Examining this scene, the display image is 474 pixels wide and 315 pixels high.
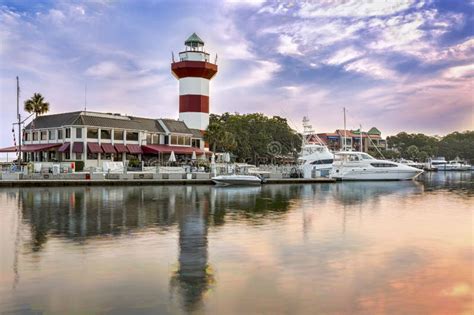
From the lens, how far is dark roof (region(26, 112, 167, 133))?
53862mm

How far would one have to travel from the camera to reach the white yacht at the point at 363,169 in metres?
59.4

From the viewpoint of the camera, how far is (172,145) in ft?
202

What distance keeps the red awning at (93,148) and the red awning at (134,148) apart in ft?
13.0

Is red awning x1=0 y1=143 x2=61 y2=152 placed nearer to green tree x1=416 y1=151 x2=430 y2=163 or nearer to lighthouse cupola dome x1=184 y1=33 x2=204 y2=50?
lighthouse cupola dome x1=184 y1=33 x2=204 y2=50

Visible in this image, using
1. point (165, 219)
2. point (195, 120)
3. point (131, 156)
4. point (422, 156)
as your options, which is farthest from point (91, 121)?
point (422, 156)

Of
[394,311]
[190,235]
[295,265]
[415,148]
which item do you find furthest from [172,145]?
[415,148]

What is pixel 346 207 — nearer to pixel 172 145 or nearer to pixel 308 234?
pixel 308 234

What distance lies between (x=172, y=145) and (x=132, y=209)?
1406 inches

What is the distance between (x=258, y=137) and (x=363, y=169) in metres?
20.1

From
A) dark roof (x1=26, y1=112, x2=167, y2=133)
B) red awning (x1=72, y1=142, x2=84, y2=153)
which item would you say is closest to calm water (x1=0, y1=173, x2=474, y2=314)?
red awning (x1=72, y1=142, x2=84, y2=153)

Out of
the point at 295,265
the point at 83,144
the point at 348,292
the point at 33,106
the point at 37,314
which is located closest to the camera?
the point at 37,314

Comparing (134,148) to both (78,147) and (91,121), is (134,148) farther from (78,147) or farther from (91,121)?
(78,147)

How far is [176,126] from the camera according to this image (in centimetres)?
6288

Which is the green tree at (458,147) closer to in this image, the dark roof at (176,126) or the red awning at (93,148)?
the dark roof at (176,126)
